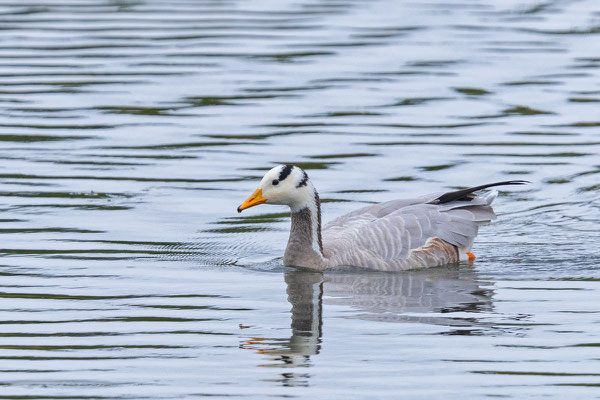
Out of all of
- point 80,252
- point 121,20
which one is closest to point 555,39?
point 121,20

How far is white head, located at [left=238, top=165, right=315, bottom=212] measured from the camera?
13.1 metres

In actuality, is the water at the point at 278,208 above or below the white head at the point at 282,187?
below

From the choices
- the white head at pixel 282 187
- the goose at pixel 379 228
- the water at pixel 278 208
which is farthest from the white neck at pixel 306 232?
the water at pixel 278 208

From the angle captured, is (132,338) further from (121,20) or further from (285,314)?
(121,20)

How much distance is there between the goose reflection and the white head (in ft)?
2.47

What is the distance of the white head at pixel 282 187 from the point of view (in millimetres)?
13055

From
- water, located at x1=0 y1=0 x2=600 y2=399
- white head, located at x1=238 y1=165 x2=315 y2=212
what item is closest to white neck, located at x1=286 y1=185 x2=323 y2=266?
white head, located at x1=238 y1=165 x2=315 y2=212

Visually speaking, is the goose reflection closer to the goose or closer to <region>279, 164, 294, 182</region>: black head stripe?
the goose

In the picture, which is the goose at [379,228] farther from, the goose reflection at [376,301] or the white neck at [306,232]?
the goose reflection at [376,301]

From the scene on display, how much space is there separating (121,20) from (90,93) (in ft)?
22.1

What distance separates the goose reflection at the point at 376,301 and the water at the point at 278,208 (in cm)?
4

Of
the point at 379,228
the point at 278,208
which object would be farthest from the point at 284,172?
the point at 278,208

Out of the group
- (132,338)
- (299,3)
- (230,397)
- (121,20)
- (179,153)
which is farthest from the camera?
(299,3)

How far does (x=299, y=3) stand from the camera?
99.7ft
